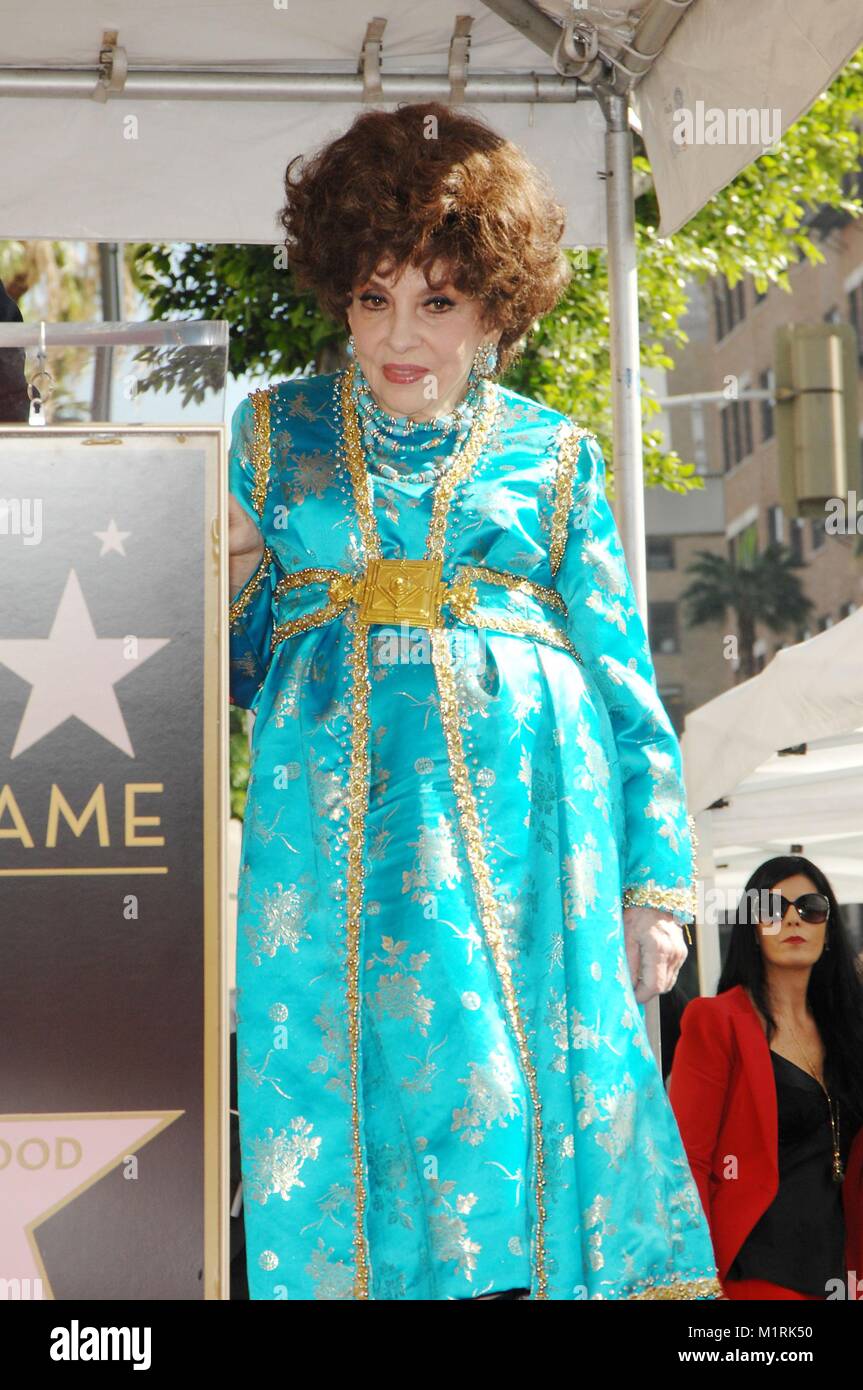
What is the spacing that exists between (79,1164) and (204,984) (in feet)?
0.87

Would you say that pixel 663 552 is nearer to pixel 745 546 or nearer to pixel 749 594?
pixel 745 546

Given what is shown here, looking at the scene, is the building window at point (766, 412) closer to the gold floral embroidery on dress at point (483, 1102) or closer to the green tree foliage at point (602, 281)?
the green tree foliage at point (602, 281)

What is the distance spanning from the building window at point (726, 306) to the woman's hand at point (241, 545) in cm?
3597

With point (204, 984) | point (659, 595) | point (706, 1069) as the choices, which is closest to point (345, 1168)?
point (204, 984)

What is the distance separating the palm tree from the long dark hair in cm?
2847

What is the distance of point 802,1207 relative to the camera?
454 cm

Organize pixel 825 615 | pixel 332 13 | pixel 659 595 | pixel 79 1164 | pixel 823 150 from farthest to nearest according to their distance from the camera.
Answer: pixel 659 595
pixel 825 615
pixel 823 150
pixel 332 13
pixel 79 1164

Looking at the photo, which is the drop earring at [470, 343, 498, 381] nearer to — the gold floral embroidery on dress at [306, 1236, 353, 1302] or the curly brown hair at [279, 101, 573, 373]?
the curly brown hair at [279, 101, 573, 373]

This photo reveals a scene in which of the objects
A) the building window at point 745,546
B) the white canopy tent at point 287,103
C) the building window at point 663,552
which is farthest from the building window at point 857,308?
the white canopy tent at point 287,103

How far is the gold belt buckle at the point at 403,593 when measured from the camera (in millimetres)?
2945

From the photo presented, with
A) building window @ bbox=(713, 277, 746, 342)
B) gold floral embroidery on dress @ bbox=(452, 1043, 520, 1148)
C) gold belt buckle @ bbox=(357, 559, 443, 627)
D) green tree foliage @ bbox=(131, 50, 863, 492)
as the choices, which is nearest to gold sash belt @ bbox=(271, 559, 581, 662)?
gold belt buckle @ bbox=(357, 559, 443, 627)

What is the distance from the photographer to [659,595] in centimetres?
3819

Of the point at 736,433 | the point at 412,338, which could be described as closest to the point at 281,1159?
the point at 412,338

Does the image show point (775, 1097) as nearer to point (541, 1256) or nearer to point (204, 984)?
point (541, 1256)
